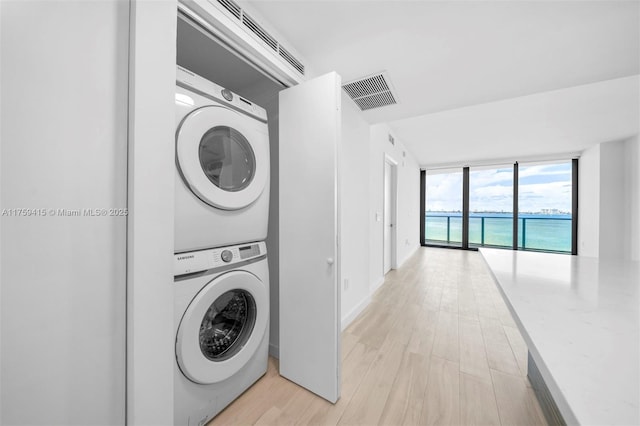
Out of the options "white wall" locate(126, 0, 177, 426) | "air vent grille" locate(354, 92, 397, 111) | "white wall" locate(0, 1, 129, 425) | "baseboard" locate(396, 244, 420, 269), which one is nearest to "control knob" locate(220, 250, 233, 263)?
"white wall" locate(126, 0, 177, 426)

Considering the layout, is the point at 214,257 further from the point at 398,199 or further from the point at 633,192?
the point at 633,192

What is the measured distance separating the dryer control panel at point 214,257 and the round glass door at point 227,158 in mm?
344

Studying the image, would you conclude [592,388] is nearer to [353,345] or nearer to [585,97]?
[353,345]

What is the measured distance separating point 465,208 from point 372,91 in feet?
18.1

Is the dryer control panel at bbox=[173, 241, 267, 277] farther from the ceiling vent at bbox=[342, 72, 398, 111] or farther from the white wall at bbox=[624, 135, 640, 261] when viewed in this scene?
the white wall at bbox=[624, 135, 640, 261]

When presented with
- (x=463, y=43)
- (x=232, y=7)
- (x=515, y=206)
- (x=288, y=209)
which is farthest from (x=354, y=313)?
(x=515, y=206)

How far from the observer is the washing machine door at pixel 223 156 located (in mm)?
1065

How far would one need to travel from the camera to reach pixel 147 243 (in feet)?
2.64

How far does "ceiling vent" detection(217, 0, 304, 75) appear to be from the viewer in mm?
1107

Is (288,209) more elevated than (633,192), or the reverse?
(633,192)

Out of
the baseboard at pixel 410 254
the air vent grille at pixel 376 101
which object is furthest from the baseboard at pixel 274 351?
the baseboard at pixel 410 254

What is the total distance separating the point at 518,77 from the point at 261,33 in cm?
196

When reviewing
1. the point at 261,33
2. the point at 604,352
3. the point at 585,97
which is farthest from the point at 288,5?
the point at 585,97

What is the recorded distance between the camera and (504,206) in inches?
242
